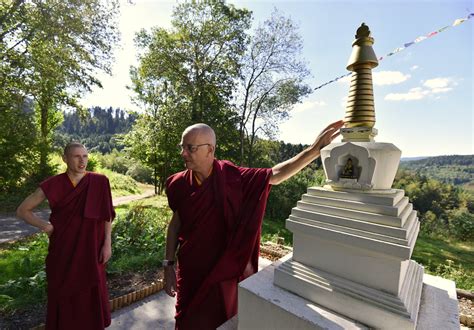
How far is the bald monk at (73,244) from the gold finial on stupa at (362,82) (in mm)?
3082

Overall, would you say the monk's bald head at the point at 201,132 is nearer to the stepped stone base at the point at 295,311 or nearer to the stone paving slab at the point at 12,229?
the stepped stone base at the point at 295,311

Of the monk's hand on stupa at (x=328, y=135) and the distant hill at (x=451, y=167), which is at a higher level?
the distant hill at (x=451, y=167)

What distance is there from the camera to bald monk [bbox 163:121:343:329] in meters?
2.25

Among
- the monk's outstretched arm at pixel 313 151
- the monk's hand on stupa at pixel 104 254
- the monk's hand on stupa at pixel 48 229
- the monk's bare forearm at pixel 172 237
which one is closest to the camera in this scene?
the monk's outstretched arm at pixel 313 151

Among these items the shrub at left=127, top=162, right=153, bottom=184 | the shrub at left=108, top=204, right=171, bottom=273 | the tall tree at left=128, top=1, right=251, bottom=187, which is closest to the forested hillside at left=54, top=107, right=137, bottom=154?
the shrub at left=127, top=162, right=153, bottom=184

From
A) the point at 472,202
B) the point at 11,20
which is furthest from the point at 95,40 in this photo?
the point at 472,202

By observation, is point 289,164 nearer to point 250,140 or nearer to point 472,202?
point 250,140

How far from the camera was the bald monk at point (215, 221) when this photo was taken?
7.38 ft

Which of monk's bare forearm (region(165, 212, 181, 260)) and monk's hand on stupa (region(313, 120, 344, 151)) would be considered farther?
monk's bare forearm (region(165, 212, 181, 260))

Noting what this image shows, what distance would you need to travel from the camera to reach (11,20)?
30.5ft

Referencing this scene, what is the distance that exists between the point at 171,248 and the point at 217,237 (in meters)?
0.70

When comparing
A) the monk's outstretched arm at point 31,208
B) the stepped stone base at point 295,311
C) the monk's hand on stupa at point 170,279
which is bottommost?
the monk's hand on stupa at point 170,279

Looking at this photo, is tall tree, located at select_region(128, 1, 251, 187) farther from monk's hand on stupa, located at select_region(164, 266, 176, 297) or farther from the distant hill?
the distant hill

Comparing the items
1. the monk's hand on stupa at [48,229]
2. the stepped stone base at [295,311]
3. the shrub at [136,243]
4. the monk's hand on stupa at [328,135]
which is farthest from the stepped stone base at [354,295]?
the shrub at [136,243]
